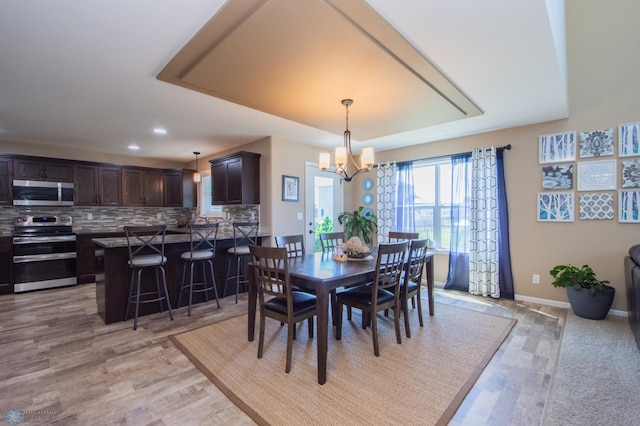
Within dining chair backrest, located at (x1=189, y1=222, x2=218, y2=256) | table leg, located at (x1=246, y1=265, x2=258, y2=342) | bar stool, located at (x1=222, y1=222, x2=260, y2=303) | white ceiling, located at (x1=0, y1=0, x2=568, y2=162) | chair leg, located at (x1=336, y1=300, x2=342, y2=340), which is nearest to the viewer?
white ceiling, located at (x1=0, y1=0, x2=568, y2=162)

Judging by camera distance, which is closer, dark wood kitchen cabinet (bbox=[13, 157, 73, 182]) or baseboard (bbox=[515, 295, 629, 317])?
baseboard (bbox=[515, 295, 629, 317])

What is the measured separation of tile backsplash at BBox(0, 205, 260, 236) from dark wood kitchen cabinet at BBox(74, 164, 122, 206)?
34 cm

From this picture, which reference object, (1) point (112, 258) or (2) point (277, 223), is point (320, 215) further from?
(1) point (112, 258)

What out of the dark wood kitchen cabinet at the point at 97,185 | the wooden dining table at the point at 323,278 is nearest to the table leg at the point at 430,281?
the wooden dining table at the point at 323,278

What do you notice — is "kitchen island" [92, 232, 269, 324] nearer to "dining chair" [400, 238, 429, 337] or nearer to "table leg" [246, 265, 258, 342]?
"table leg" [246, 265, 258, 342]

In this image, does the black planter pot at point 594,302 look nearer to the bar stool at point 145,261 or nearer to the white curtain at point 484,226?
the white curtain at point 484,226

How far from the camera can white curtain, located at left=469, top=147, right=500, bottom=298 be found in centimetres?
430

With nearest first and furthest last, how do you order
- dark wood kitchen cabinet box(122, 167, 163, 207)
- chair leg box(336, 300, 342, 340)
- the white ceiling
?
the white ceiling < chair leg box(336, 300, 342, 340) < dark wood kitchen cabinet box(122, 167, 163, 207)

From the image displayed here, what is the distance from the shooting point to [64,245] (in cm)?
503

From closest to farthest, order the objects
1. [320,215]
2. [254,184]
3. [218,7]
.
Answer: [218,7] < [254,184] < [320,215]

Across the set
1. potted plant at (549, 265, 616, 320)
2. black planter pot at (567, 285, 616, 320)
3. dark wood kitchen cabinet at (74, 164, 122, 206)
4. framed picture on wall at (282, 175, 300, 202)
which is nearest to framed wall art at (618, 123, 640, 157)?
potted plant at (549, 265, 616, 320)

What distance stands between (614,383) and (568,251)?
6.97 feet

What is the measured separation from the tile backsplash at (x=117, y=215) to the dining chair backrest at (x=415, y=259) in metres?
2.86

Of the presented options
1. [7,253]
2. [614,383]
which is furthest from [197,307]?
[614,383]
